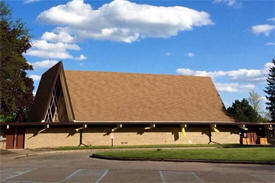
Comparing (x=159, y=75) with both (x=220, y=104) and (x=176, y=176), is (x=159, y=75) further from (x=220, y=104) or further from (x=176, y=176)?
(x=176, y=176)

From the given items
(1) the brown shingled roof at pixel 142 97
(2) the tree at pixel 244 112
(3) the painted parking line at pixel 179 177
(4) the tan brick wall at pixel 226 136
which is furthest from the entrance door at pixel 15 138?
(2) the tree at pixel 244 112

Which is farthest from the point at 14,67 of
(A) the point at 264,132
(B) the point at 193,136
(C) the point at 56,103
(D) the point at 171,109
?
(A) the point at 264,132

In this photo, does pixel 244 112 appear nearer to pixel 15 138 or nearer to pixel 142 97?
pixel 142 97

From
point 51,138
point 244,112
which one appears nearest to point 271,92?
point 244,112

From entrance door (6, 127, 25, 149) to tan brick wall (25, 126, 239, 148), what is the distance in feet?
1.94

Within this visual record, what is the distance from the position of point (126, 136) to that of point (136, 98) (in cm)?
512

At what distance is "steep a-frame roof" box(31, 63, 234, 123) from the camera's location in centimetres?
2964

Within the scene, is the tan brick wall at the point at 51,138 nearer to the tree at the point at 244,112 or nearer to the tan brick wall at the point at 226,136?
the tan brick wall at the point at 226,136

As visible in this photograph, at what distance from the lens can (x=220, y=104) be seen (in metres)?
34.1

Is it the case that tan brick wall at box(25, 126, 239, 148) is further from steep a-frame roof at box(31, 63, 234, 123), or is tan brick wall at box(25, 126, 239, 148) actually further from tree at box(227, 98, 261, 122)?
tree at box(227, 98, 261, 122)

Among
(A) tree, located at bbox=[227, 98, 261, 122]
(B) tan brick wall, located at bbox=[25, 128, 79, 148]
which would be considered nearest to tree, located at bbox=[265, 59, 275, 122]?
(A) tree, located at bbox=[227, 98, 261, 122]

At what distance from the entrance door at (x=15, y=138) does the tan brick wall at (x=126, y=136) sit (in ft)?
1.94

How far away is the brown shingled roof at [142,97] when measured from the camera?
2983 cm

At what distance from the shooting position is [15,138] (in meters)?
27.0
